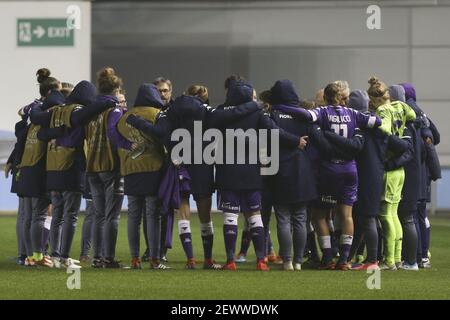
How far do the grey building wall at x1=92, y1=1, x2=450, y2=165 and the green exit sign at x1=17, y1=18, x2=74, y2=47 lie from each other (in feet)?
4.06

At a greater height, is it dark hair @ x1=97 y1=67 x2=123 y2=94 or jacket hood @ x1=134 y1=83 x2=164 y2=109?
dark hair @ x1=97 y1=67 x2=123 y2=94

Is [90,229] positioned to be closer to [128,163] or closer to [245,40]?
[128,163]

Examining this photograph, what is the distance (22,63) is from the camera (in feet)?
94.6

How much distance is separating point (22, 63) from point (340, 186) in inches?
625

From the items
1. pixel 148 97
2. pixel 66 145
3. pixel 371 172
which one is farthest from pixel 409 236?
pixel 66 145

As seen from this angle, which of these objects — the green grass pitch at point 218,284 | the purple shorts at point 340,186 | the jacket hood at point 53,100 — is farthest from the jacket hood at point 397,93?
the jacket hood at point 53,100

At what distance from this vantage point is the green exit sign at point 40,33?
94.2 feet

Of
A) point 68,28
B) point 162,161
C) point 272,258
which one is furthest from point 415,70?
point 162,161

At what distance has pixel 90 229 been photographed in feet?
50.1

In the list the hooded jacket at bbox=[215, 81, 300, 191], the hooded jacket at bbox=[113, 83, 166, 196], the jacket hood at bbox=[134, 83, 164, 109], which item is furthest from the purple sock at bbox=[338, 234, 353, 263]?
the jacket hood at bbox=[134, 83, 164, 109]

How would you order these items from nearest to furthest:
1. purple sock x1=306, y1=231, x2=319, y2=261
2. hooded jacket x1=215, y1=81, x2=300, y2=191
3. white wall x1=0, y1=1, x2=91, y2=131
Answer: hooded jacket x1=215, y1=81, x2=300, y2=191 < purple sock x1=306, y1=231, x2=319, y2=261 < white wall x1=0, y1=1, x2=91, y2=131

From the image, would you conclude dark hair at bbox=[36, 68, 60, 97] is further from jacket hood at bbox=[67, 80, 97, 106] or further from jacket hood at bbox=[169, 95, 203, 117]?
jacket hood at bbox=[169, 95, 203, 117]

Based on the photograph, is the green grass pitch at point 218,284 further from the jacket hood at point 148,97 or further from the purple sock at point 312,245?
the jacket hood at point 148,97

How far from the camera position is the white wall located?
28.6 meters
